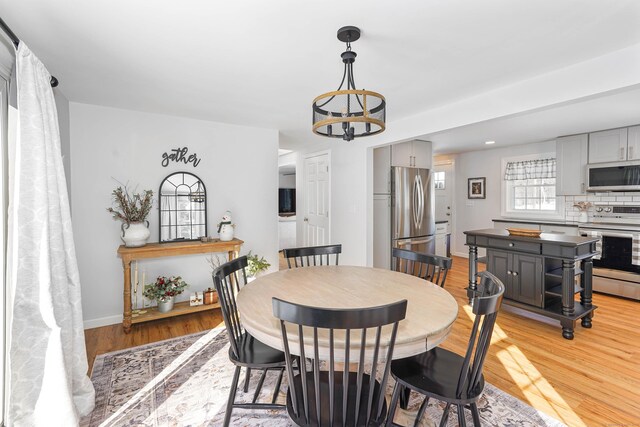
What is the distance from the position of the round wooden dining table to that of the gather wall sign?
210 centimetres

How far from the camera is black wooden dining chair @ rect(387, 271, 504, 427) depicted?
52.4 inches

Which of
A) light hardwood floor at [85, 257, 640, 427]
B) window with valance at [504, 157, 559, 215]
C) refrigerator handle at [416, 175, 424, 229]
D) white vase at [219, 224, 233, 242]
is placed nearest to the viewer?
light hardwood floor at [85, 257, 640, 427]

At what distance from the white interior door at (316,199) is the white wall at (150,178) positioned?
1.24 m

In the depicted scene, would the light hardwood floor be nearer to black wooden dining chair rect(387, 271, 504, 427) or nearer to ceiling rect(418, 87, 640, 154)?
black wooden dining chair rect(387, 271, 504, 427)

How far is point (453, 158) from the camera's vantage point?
22.6ft

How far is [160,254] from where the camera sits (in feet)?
10.5

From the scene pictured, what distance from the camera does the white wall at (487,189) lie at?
6.06 metres

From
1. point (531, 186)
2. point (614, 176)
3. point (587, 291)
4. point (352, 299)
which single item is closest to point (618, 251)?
point (614, 176)

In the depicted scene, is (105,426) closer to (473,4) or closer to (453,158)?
(473,4)

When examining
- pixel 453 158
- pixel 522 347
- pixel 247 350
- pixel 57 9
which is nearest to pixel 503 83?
pixel 522 347

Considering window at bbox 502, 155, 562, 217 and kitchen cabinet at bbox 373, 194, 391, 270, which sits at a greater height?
window at bbox 502, 155, 562, 217

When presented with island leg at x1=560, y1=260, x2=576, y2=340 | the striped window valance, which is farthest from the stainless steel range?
island leg at x1=560, y1=260, x2=576, y2=340

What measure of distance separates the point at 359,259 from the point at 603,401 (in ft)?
9.61

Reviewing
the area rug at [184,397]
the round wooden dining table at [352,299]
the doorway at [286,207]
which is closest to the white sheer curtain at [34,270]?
the area rug at [184,397]
